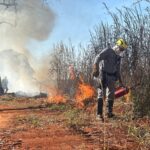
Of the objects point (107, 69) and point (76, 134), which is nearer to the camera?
point (76, 134)

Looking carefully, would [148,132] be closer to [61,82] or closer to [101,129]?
[101,129]

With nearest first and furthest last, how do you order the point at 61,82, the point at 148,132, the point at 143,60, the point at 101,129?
the point at 148,132 → the point at 101,129 → the point at 143,60 → the point at 61,82

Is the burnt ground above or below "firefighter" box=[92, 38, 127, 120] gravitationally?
below

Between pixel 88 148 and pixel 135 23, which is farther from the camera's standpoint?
pixel 135 23

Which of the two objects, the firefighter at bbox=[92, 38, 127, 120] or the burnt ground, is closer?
the burnt ground

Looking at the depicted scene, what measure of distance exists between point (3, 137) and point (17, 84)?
43.0 metres

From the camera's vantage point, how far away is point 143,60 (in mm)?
14555

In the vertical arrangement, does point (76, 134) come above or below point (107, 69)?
below

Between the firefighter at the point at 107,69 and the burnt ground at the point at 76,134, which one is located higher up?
the firefighter at the point at 107,69

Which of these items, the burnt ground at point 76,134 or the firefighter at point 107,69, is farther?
the firefighter at point 107,69

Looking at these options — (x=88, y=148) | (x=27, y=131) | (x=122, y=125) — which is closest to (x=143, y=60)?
(x=122, y=125)

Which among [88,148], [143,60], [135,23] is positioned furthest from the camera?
[135,23]

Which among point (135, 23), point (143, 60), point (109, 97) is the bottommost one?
point (109, 97)

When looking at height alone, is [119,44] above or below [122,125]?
above
